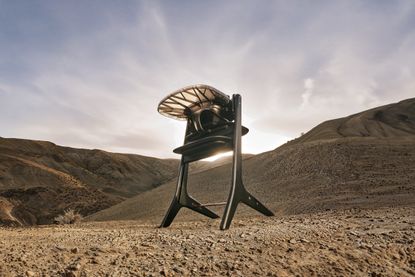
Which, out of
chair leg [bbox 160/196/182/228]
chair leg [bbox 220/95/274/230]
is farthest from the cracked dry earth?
chair leg [bbox 160/196/182/228]

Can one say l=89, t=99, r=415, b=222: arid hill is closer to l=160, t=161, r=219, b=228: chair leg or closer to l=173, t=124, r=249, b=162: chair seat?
l=160, t=161, r=219, b=228: chair leg

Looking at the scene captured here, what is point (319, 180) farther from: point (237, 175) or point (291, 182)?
point (237, 175)

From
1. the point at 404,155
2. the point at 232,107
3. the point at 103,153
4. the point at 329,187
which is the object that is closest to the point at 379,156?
the point at 404,155

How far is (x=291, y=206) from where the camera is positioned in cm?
1438

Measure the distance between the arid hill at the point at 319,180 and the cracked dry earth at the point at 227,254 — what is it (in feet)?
19.8

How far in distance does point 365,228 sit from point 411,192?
7.85 metres

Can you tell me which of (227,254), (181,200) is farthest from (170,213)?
(227,254)

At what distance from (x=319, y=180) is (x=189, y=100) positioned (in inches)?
→ 455

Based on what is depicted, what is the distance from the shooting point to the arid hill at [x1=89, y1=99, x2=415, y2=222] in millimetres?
13961

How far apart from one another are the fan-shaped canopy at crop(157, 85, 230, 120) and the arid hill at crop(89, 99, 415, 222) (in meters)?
5.52

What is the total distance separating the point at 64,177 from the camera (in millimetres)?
53375

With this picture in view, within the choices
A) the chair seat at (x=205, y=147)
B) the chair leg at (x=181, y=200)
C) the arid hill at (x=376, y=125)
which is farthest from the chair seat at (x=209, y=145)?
the arid hill at (x=376, y=125)

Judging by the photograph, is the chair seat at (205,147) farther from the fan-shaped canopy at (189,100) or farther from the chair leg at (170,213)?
the chair leg at (170,213)

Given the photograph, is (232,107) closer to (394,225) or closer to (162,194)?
→ (394,225)
